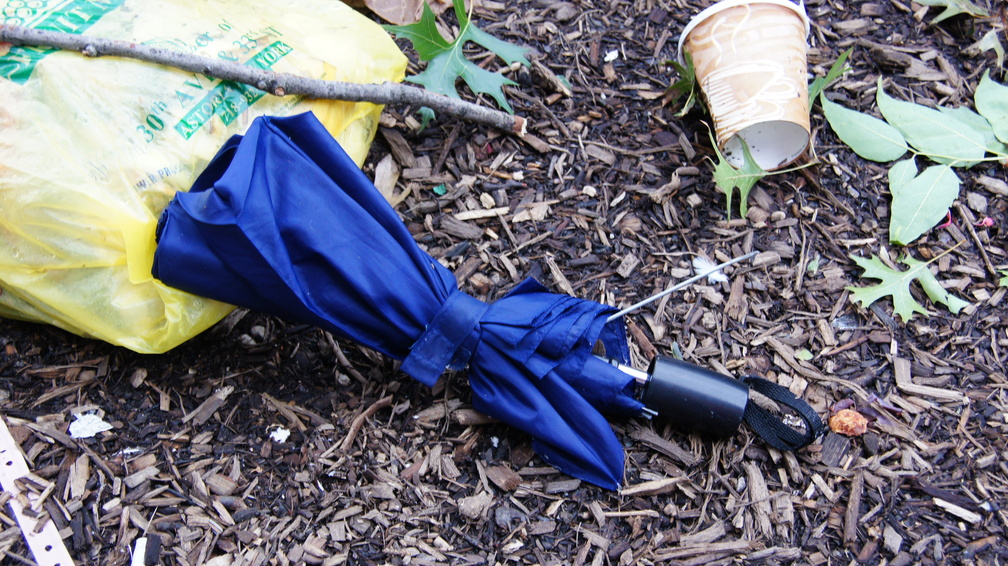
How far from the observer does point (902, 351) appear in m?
2.05

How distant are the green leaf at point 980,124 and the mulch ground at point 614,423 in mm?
78

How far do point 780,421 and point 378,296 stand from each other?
1.06 meters

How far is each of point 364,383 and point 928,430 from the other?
60.5 inches

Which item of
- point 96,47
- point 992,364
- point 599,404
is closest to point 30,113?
point 96,47

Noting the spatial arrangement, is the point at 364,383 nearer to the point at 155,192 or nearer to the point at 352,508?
the point at 352,508

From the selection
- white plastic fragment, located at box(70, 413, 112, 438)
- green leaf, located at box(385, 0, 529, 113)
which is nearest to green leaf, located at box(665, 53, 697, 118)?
green leaf, located at box(385, 0, 529, 113)

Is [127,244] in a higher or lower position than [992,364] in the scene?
higher

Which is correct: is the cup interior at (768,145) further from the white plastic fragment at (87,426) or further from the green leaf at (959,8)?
the white plastic fragment at (87,426)

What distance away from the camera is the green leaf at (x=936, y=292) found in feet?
6.95

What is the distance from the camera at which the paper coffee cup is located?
84.4 inches

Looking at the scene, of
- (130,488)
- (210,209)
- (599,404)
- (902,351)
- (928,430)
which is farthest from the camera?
(902,351)

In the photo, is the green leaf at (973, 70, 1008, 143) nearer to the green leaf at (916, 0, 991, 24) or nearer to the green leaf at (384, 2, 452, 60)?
the green leaf at (916, 0, 991, 24)

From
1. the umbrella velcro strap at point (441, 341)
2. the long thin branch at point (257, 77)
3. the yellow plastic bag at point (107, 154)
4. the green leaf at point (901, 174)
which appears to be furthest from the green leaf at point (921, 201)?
the yellow plastic bag at point (107, 154)

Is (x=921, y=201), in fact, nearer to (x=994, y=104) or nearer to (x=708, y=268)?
(x=994, y=104)
